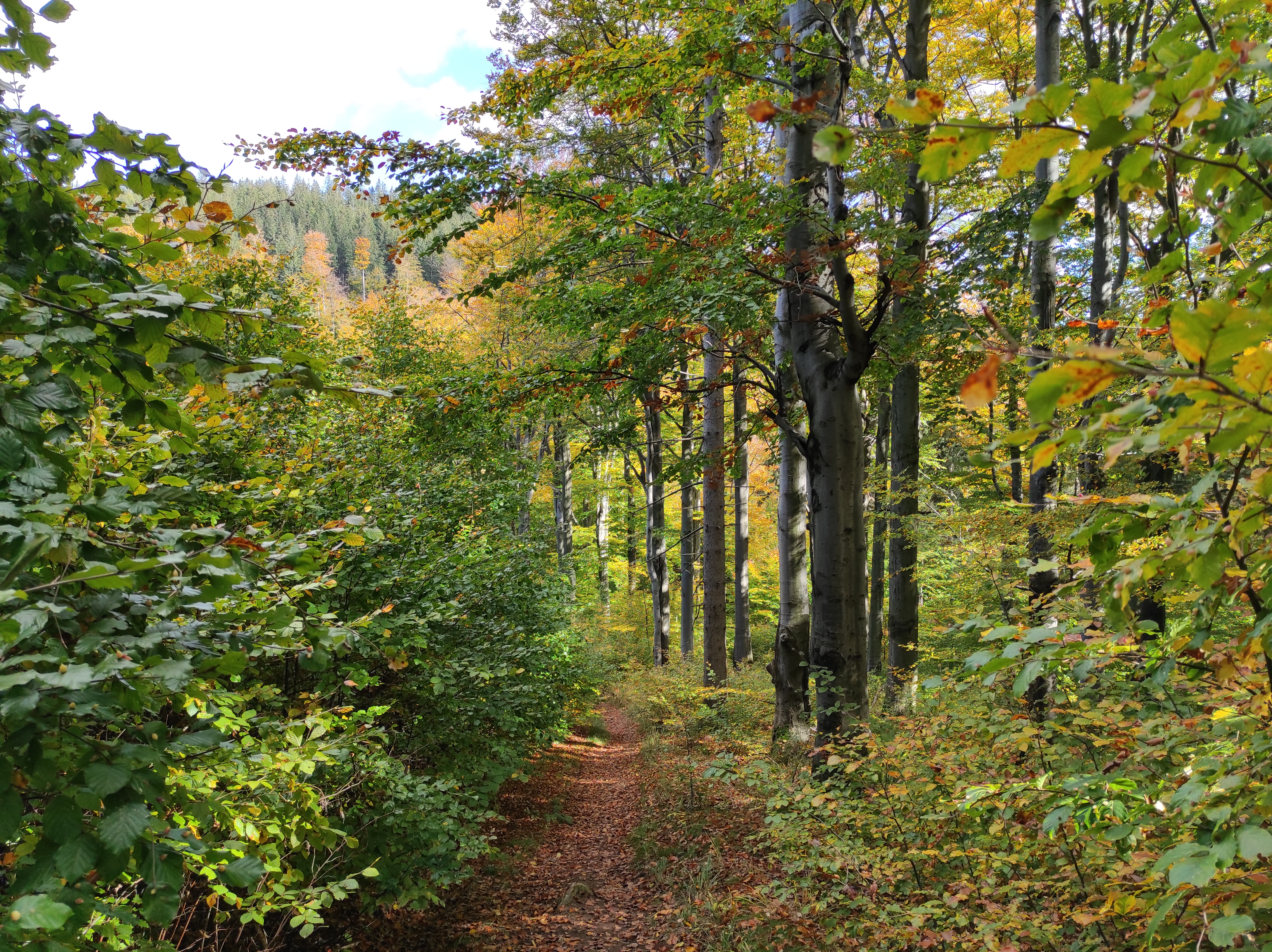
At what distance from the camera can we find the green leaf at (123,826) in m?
1.25

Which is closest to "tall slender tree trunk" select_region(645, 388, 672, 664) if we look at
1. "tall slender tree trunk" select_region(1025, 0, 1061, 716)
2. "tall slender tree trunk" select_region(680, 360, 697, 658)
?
"tall slender tree trunk" select_region(680, 360, 697, 658)

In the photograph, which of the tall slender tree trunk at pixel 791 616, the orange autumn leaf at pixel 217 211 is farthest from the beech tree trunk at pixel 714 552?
the orange autumn leaf at pixel 217 211

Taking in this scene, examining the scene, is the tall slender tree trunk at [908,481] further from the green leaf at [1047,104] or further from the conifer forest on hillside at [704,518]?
the green leaf at [1047,104]

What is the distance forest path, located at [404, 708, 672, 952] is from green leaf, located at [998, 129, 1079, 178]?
5.89 m

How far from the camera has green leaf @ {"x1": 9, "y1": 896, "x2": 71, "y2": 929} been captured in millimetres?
1155

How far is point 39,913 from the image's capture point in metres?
1.17

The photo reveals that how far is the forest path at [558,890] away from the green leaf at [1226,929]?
4.90 meters

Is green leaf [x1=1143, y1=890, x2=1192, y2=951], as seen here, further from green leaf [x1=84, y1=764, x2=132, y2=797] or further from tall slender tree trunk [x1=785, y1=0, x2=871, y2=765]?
tall slender tree trunk [x1=785, y1=0, x2=871, y2=765]

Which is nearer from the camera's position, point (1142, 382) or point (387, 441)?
point (1142, 382)

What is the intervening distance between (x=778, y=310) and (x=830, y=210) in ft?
3.42

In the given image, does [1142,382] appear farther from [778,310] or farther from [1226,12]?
[778,310]

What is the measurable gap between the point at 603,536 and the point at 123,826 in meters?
24.7

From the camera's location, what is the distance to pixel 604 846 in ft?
26.4

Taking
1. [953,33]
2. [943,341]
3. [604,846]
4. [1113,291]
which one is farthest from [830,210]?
[953,33]
